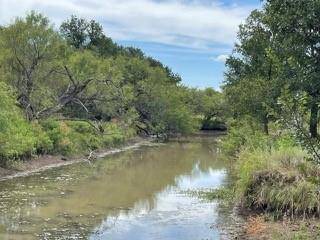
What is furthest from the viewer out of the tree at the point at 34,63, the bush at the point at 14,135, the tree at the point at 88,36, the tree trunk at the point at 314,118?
the tree at the point at 88,36

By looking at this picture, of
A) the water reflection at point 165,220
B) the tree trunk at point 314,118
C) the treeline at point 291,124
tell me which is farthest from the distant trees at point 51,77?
the tree trunk at point 314,118

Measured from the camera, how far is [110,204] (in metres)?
17.5

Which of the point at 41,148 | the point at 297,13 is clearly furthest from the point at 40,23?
the point at 297,13

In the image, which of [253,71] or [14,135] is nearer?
[14,135]

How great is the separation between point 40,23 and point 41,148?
8.60 m

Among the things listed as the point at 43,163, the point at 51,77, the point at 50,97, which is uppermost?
the point at 51,77

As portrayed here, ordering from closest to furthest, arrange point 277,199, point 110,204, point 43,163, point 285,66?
point 285,66 < point 277,199 < point 110,204 < point 43,163

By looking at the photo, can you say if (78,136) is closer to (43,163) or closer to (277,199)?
(43,163)

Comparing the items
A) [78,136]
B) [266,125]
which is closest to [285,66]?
[266,125]

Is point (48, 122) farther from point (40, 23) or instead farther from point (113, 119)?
point (113, 119)

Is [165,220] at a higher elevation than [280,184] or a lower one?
lower

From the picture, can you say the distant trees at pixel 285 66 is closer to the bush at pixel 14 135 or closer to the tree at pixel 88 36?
the bush at pixel 14 135

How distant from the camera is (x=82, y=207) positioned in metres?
16.8

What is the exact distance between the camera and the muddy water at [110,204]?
531 inches
